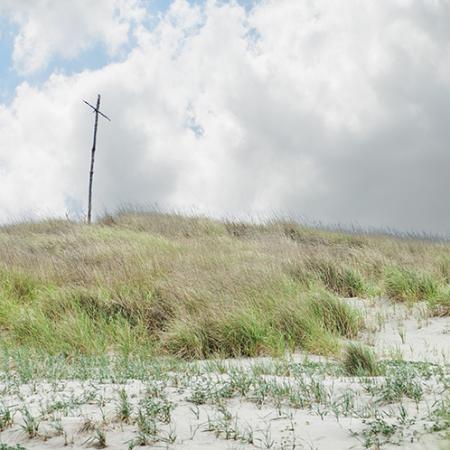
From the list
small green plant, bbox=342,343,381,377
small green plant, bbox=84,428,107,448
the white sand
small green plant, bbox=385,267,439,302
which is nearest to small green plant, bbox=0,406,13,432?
the white sand

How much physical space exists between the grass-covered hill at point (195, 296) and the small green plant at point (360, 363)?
1230mm

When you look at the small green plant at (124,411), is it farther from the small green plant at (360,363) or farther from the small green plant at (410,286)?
the small green plant at (410,286)

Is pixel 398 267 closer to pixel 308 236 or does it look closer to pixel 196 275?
pixel 196 275

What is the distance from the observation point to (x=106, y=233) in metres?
16.8

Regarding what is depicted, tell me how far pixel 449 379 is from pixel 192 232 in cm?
1372

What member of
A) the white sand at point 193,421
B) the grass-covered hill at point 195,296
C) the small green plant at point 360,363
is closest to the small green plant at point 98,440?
the white sand at point 193,421

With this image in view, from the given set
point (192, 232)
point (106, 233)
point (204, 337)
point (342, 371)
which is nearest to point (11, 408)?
point (342, 371)

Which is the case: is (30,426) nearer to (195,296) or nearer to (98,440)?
(98,440)

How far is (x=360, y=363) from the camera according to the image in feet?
17.7

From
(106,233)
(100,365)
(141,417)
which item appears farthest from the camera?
(106,233)

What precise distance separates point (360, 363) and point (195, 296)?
3.43 metres

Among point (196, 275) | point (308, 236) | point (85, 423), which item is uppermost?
point (308, 236)

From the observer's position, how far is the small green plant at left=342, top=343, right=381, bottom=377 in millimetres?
5297

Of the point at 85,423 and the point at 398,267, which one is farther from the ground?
the point at 398,267
